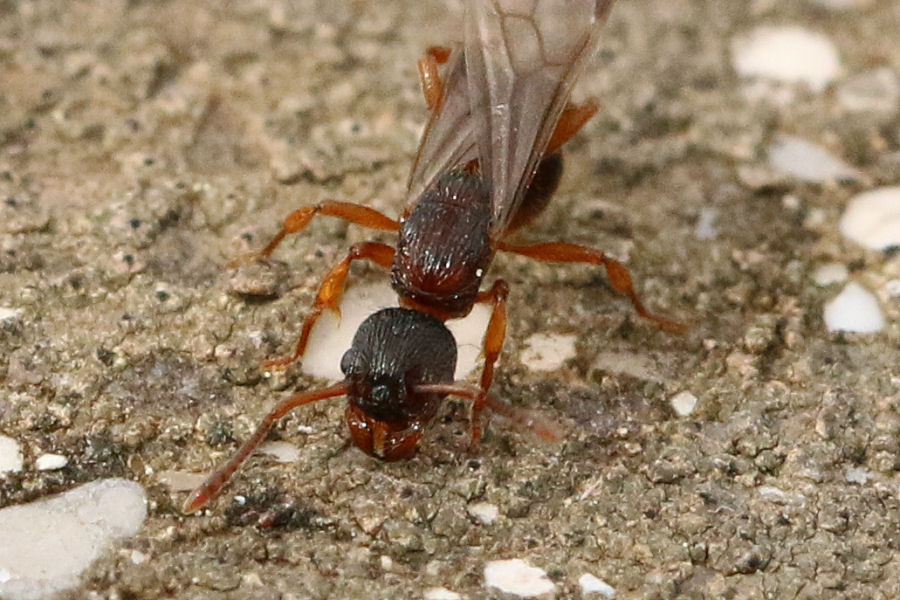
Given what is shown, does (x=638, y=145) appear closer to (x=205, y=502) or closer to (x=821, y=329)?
(x=821, y=329)

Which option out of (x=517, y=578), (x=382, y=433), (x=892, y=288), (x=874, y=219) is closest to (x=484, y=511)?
(x=517, y=578)

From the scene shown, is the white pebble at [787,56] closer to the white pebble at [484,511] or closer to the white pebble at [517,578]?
the white pebble at [484,511]

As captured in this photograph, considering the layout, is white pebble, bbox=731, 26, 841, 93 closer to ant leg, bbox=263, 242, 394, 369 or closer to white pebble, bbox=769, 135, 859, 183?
white pebble, bbox=769, 135, 859, 183

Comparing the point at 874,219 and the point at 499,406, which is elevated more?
the point at 874,219

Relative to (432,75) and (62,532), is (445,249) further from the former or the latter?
(62,532)

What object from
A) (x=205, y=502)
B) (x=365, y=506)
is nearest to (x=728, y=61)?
(x=365, y=506)

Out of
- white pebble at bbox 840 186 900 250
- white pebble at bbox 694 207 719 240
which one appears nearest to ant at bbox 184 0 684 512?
white pebble at bbox 694 207 719 240

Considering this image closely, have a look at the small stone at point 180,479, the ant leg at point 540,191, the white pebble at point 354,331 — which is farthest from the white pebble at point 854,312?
the small stone at point 180,479
